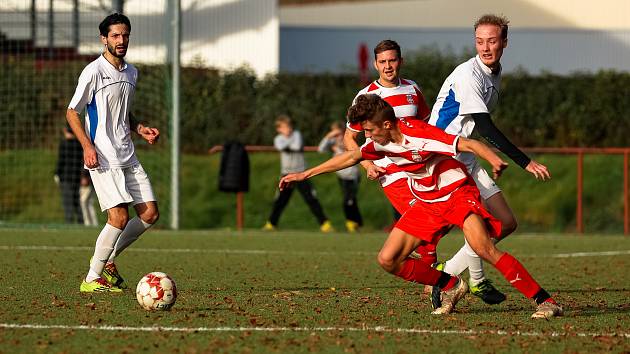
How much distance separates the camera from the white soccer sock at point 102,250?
10070mm

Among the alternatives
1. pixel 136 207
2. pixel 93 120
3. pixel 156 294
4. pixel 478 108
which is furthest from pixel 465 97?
pixel 93 120

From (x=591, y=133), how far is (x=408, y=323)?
19.9 metres

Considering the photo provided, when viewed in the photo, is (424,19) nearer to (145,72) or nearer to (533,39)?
(533,39)

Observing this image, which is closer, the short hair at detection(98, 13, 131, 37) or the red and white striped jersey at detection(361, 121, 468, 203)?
the red and white striped jersey at detection(361, 121, 468, 203)

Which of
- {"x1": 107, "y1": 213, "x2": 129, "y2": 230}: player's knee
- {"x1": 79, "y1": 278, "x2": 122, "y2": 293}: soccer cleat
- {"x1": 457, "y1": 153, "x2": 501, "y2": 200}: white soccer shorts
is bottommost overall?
{"x1": 79, "y1": 278, "x2": 122, "y2": 293}: soccer cleat

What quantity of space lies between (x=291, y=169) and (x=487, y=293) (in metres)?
12.7

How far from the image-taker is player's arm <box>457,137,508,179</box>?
25.2ft

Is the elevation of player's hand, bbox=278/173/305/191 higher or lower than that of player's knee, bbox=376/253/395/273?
higher

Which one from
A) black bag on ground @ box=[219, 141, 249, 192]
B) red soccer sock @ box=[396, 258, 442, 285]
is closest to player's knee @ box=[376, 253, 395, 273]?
red soccer sock @ box=[396, 258, 442, 285]

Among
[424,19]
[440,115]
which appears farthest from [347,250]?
[424,19]

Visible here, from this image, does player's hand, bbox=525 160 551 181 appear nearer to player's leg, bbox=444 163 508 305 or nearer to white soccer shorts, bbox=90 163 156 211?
player's leg, bbox=444 163 508 305

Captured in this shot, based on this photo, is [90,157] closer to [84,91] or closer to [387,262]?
[84,91]

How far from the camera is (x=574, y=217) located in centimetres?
2325

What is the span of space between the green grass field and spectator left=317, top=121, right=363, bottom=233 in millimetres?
6204
